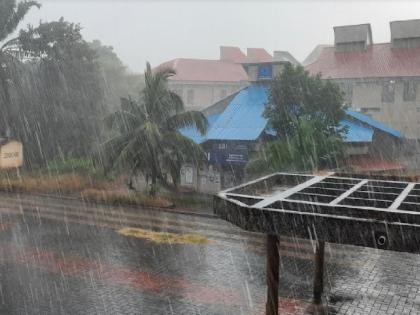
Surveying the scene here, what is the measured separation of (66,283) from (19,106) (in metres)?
26.6

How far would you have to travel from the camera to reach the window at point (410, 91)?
117 ft

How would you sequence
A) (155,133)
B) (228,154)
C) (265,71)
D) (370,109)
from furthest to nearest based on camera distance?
(370,109), (265,71), (228,154), (155,133)

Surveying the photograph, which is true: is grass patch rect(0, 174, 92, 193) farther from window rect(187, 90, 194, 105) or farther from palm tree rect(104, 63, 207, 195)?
window rect(187, 90, 194, 105)

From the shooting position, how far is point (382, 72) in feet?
120

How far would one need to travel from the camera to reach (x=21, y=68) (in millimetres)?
34031

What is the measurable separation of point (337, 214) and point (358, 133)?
21488 mm

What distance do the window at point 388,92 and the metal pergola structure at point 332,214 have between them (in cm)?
2944

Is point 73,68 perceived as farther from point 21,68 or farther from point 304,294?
point 304,294

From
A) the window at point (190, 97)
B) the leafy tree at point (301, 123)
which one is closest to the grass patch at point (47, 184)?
the leafy tree at point (301, 123)

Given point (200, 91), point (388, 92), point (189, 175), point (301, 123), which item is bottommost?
point (189, 175)

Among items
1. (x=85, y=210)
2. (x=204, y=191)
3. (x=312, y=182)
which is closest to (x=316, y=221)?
(x=312, y=182)

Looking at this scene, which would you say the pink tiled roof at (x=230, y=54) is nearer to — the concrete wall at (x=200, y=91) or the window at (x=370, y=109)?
the concrete wall at (x=200, y=91)

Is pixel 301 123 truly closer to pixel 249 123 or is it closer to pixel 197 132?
pixel 249 123

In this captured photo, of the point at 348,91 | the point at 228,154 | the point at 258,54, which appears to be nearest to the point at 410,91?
the point at 348,91
